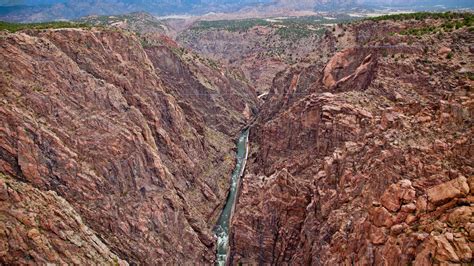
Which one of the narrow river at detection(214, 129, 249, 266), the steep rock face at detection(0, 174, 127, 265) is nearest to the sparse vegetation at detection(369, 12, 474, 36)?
the narrow river at detection(214, 129, 249, 266)

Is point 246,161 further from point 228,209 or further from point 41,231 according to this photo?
point 41,231

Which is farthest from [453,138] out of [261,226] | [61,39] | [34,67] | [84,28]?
[84,28]

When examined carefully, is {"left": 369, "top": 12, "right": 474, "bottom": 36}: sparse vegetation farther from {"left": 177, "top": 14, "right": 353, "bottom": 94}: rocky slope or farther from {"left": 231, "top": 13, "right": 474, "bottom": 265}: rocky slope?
{"left": 177, "top": 14, "right": 353, "bottom": 94}: rocky slope

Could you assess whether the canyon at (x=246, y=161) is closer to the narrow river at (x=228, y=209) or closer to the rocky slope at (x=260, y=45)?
the narrow river at (x=228, y=209)

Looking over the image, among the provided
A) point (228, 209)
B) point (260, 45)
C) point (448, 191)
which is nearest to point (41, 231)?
point (228, 209)

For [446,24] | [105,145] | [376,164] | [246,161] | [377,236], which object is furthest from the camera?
[246,161]

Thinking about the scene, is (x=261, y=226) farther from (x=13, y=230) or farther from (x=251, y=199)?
(x=13, y=230)
